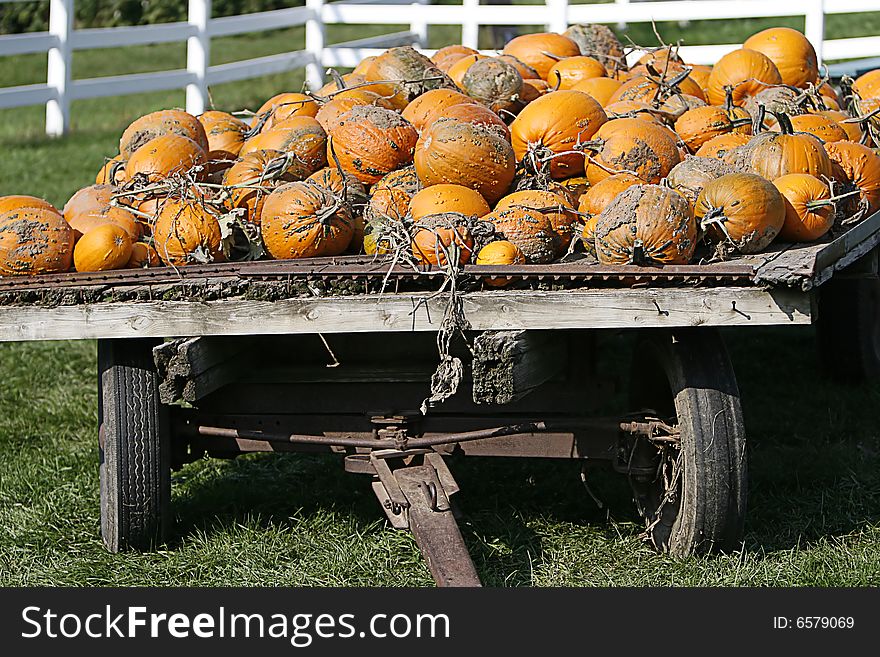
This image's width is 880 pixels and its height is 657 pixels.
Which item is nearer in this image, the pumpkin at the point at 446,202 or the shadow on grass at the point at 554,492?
the pumpkin at the point at 446,202

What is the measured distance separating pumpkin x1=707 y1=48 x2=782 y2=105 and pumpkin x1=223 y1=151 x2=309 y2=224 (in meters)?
1.64

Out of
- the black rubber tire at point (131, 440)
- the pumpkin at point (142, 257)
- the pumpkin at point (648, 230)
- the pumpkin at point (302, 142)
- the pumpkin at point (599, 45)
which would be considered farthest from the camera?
the pumpkin at point (599, 45)

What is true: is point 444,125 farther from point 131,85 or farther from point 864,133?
point 131,85

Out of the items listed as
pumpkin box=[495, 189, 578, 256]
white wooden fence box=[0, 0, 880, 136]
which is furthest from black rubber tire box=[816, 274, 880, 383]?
white wooden fence box=[0, 0, 880, 136]

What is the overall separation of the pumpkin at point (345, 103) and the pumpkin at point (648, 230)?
1.17 metres

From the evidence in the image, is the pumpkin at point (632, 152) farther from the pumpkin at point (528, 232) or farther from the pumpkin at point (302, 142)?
the pumpkin at point (302, 142)

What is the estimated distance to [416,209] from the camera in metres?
3.48

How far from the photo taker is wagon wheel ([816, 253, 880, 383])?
5.49 metres

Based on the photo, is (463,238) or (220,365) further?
(220,365)

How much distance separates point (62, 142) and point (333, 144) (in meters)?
7.56

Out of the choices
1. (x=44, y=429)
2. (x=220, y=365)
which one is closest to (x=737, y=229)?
(x=220, y=365)

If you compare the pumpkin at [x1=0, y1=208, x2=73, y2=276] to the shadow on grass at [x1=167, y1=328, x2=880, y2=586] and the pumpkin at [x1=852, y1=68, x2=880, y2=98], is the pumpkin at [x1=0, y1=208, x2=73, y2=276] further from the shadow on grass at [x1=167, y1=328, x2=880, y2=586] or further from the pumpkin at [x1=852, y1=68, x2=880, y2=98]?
the pumpkin at [x1=852, y1=68, x2=880, y2=98]

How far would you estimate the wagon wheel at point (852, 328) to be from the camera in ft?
18.0

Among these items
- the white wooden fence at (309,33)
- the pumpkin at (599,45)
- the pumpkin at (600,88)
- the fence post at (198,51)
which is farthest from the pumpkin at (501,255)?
the fence post at (198,51)
